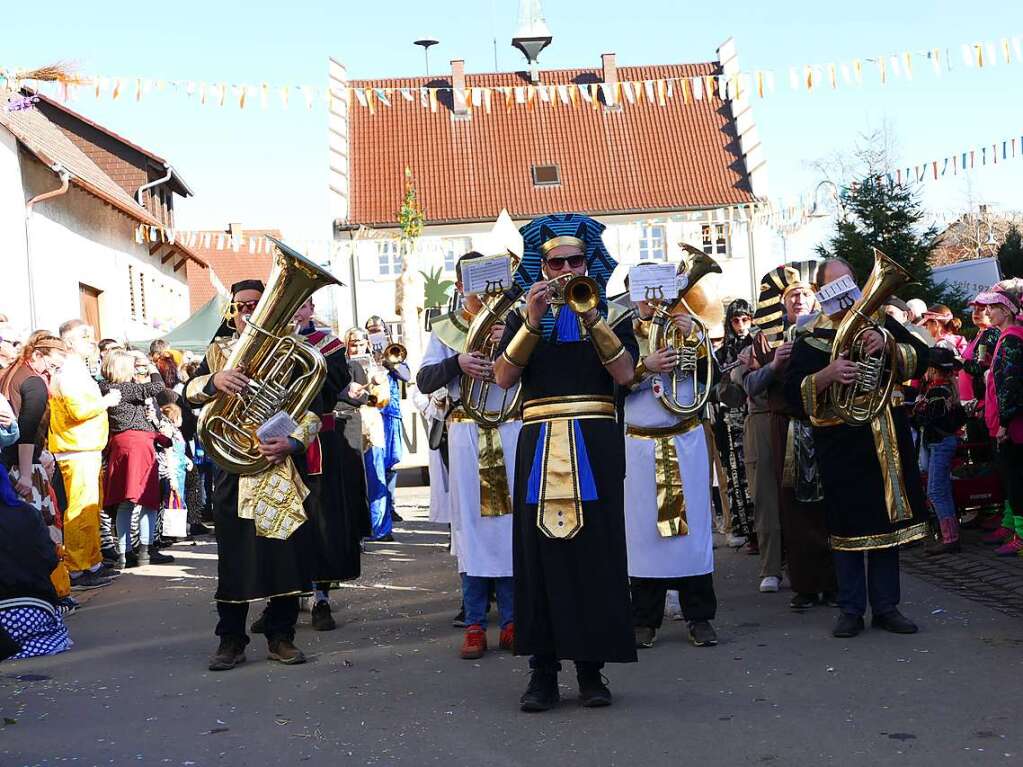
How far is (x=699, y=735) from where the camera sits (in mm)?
5613

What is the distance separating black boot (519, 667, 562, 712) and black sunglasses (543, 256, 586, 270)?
5.89ft

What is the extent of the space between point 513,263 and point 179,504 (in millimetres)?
7120

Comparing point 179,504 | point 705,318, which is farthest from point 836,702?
point 179,504

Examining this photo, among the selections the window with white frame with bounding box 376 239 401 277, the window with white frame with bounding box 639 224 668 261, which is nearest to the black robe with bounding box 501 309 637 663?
the window with white frame with bounding box 376 239 401 277

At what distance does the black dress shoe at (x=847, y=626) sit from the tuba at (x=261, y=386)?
10.2 feet

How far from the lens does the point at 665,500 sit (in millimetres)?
8031

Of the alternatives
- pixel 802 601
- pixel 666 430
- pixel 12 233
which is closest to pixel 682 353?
pixel 666 430

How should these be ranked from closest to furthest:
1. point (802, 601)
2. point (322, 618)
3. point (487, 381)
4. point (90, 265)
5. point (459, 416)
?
point (487, 381)
point (459, 416)
point (802, 601)
point (322, 618)
point (90, 265)

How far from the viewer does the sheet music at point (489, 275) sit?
23.9ft

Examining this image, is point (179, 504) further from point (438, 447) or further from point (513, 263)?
point (513, 263)

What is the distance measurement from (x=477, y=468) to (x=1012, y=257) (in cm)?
2669

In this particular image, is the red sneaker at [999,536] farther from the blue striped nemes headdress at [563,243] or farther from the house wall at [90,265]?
the house wall at [90,265]

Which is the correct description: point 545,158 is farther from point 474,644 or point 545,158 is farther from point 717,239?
point 474,644

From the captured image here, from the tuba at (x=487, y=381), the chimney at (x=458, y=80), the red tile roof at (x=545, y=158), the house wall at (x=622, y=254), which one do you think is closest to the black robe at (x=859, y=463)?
the tuba at (x=487, y=381)
